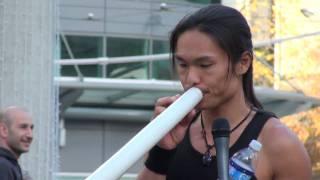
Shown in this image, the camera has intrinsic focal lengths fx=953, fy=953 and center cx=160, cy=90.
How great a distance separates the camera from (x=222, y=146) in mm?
2295

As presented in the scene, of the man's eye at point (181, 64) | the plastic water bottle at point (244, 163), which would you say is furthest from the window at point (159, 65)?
the plastic water bottle at point (244, 163)

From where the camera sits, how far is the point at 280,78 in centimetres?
2100

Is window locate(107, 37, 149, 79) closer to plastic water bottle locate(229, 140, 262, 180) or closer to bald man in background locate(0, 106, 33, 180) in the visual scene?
bald man in background locate(0, 106, 33, 180)

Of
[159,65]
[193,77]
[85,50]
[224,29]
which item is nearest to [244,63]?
[224,29]

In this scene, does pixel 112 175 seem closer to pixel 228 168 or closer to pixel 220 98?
pixel 228 168

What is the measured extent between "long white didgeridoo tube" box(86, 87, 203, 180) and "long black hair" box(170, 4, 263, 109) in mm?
437

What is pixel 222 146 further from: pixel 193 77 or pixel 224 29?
pixel 224 29

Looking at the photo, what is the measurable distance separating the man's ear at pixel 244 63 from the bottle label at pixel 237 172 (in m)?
0.39

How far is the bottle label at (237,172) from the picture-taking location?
7.68 ft

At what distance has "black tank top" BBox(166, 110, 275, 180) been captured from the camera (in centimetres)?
267

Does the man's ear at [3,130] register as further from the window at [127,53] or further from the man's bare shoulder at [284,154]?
the window at [127,53]

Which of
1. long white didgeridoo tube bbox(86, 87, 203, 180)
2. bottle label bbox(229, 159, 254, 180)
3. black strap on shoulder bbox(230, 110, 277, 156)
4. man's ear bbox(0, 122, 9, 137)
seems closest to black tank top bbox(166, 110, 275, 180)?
black strap on shoulder bbox(230, 110, 277, 156)

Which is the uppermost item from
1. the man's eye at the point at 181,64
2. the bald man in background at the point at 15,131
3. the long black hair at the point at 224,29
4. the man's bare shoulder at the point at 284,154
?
the long black hair at the point at 224,29

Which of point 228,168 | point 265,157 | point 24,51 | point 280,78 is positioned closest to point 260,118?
point 265,157
